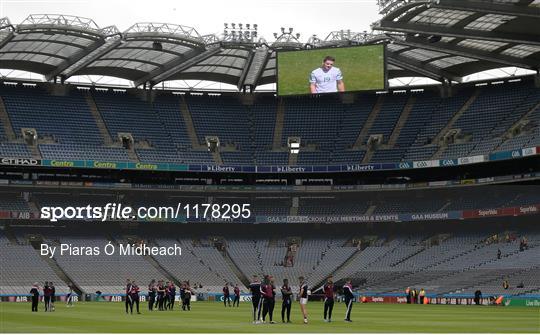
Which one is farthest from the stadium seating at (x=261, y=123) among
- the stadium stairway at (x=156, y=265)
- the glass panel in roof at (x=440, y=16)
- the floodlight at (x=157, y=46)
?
the glass panel in roof at (x=440, y=16)

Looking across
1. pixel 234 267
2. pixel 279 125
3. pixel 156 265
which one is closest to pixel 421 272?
pixel 234 267

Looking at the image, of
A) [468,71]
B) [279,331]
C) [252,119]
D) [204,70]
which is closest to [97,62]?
[204,70]

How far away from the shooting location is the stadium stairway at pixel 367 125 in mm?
91831

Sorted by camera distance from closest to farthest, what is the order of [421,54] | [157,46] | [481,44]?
1. [481,44]
2. [157,46]
3. [421,54]

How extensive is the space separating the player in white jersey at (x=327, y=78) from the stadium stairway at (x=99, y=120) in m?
23.0

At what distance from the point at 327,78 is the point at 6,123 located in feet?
107

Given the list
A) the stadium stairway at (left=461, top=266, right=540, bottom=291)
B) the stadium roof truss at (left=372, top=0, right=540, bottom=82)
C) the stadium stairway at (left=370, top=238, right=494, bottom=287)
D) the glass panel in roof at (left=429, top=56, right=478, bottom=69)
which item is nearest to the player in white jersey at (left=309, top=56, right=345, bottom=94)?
the stadium roof truss at (left=372, top=0, right=540, bottom=82)

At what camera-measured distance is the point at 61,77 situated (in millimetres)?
89312

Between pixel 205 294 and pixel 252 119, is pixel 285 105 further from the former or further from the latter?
pixel 205 294

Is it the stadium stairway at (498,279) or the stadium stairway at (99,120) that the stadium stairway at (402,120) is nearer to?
the stadium stairway at (498,279)

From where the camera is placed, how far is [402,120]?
92562 mm

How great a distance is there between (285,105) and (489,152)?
2509cm

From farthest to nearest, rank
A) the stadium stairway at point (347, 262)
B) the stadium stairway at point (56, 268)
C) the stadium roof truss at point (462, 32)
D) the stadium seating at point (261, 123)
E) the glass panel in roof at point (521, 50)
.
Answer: the stadium seating at point (261, 123), the stadium stairway at point (347, 262), the stadium stairway at point (56, 268), the glass panel in roof at point (521, 50), the stadium roof truss at point (462, 32)

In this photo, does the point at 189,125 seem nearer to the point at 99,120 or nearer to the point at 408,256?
the point at 99,120
